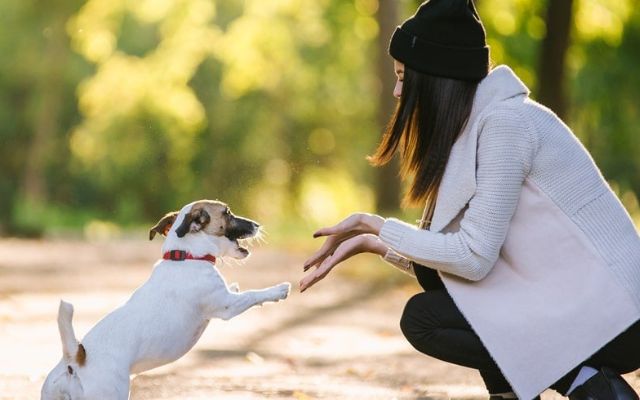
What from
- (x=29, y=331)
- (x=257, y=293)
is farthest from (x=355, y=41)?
(x=257, y=293)

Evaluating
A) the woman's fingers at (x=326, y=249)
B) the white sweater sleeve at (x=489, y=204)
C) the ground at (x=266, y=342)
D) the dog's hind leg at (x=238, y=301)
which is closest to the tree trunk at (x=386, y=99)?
the ground at (x=266, y=342)

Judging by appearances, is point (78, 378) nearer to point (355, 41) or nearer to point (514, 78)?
point (514, 78)

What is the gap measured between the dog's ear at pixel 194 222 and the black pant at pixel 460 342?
975 millimetres

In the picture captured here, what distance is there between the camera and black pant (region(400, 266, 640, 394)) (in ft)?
14.5

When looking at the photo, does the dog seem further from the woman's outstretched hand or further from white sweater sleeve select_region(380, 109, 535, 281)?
white sweater sleeve select_region(380, 109, 535, 281)

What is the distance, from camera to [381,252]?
16.1 feet

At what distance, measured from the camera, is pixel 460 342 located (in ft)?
15.3

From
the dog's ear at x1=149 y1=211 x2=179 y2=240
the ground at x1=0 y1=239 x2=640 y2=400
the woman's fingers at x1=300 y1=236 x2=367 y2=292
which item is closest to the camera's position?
the woman's fingers at x1=300 y1=236 x2=367 y2=292

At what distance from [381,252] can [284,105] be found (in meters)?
27.2

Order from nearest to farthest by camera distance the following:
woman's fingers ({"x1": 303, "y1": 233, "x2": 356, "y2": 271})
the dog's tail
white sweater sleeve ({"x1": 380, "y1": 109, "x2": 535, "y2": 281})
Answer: white sweater sleeve ({"x1": 380, "y1": 109, "x2": 535, "y2": 281})
the dog's tail
woman's fingers ({"x1": 303, "y1": 233, "x2": 356, "y2": 271})

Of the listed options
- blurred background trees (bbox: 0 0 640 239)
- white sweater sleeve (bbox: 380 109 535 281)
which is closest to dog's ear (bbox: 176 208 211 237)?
white sweater sleeve (bbox: 380 109 535 281)

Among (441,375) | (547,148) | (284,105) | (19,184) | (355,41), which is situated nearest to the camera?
(547,148)

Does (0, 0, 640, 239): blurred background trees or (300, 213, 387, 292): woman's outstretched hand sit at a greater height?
(300, 213, 387, 292): woman's outstretched hand

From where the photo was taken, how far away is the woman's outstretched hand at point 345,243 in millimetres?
4715
